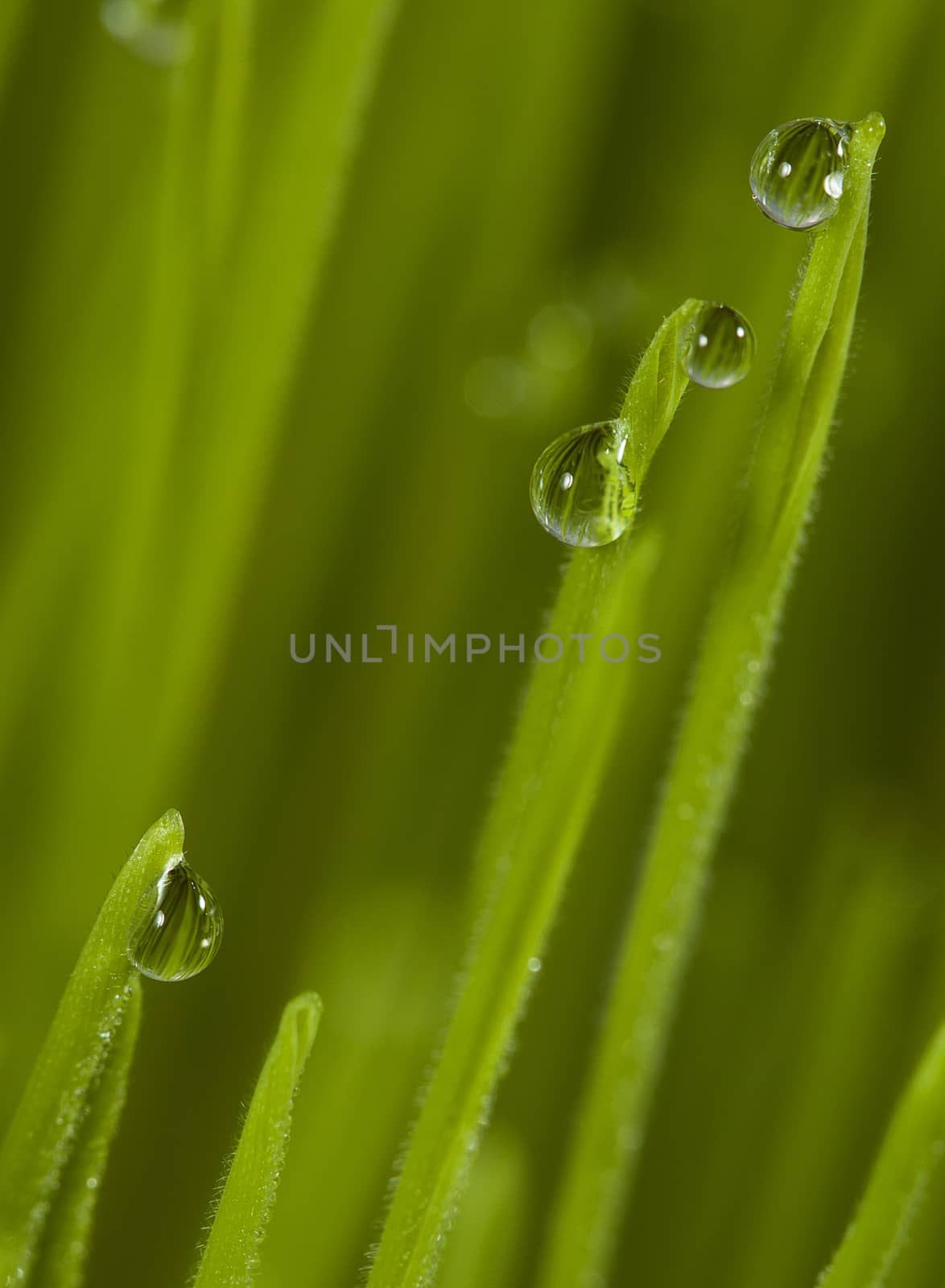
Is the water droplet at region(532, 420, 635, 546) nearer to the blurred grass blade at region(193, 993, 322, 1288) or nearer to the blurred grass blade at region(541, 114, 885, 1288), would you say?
the blurred grass blade at region(541, 114, 885, 1288)

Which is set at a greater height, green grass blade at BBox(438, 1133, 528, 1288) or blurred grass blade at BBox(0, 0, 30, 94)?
blurred grass blade at BBox(0, 0, 30, 94)

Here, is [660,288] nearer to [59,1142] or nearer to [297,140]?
[297,140]

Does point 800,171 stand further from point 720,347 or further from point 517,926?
point 517,926

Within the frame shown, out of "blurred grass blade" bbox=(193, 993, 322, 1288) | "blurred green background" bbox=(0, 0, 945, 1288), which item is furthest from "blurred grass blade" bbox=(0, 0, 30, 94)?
"blurred grass blade" bbox=(193, 993, 322, 1288)

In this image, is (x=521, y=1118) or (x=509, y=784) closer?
(x=509, y=784)

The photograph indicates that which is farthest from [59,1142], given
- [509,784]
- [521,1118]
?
[521,1118]

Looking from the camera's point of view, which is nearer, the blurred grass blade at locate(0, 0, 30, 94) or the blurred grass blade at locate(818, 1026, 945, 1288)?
the blurred grass blade at locate(818, 1026, 945, 1288)

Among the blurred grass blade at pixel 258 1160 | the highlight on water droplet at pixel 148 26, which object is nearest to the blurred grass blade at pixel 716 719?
the blurred grass blade at pixel 258 1160
